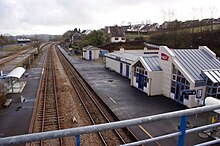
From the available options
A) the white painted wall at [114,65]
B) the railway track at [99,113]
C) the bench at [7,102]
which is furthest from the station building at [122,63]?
the bench at [7,102]

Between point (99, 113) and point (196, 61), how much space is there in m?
10.0

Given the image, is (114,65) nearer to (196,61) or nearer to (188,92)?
(196,61)

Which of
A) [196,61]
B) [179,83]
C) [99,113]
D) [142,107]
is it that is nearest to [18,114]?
[99,113]

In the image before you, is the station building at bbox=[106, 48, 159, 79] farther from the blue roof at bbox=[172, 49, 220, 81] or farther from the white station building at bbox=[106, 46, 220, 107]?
the blue roof at bbox=[172, 49, 220, 81]

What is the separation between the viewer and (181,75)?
1625cm

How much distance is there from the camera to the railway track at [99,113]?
1042 centimetres

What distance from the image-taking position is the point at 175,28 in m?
53.6

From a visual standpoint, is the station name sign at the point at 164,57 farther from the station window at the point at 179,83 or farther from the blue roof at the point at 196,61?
the station window at the point at 179,83

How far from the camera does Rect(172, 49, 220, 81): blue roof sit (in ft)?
52.9

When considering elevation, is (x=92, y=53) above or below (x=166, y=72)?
above

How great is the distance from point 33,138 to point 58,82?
22606 millimetres

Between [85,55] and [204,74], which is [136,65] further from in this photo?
[85,55]

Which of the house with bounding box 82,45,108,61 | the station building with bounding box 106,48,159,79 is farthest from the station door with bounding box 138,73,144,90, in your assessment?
the house with bounding box 82,45,108,61

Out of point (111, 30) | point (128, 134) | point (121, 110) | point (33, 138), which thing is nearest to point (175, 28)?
point (111, 30)
